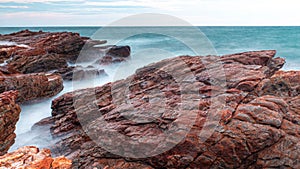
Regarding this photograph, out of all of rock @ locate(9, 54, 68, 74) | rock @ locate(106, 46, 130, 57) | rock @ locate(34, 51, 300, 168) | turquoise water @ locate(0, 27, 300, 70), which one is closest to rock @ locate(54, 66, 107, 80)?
rock @ locate(9, 54, 68, 74)

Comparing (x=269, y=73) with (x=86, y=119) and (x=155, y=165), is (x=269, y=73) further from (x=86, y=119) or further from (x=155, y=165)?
(x=86, y=119)

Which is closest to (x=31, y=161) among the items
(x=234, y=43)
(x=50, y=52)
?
(x=50, y=52)

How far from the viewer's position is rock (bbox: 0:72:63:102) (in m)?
13.9

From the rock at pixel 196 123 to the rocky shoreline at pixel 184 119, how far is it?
0.03 m

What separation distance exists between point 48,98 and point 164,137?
11.9 m

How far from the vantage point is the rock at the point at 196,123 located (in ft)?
21.2

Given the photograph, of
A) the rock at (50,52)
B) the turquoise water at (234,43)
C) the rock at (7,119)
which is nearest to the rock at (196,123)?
the rock at (7,119)

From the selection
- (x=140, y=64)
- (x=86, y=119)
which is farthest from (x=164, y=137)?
(x=140, y=64)

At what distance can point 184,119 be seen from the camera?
714 centimetres

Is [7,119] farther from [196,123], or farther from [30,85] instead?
[196,123]

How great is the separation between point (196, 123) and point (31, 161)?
13.9 feet

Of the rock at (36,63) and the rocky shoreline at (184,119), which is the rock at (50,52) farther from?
the rocky shoreline at (184,119)

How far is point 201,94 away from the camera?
8.18 m

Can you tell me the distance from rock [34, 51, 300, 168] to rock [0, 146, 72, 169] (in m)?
1.76
